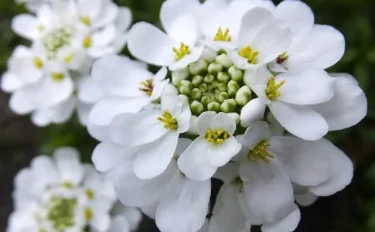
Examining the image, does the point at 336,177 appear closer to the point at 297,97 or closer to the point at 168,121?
the point at 297,97

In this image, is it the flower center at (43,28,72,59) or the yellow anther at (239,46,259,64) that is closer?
the yellow anther at (239,46,259,64)

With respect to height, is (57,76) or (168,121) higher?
(168,121)

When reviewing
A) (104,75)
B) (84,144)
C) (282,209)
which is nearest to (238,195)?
(282,209)

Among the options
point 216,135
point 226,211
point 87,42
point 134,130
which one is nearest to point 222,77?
point 216,135

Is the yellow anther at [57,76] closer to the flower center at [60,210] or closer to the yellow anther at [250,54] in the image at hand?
the flower center at [60,210]

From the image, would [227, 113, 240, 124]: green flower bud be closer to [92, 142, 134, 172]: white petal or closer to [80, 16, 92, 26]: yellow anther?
[92, 142, 134, 172]: white petal

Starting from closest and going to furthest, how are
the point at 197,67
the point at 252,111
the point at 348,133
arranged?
1. the point at 252,111
2. the point at 197,67
3. the point at 348,133

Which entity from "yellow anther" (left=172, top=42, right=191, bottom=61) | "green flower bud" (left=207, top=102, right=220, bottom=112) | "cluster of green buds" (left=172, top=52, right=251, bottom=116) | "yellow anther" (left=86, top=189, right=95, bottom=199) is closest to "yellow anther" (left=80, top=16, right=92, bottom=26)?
"yellow anther" (left=86, top=189, right=95, bottom=199)
